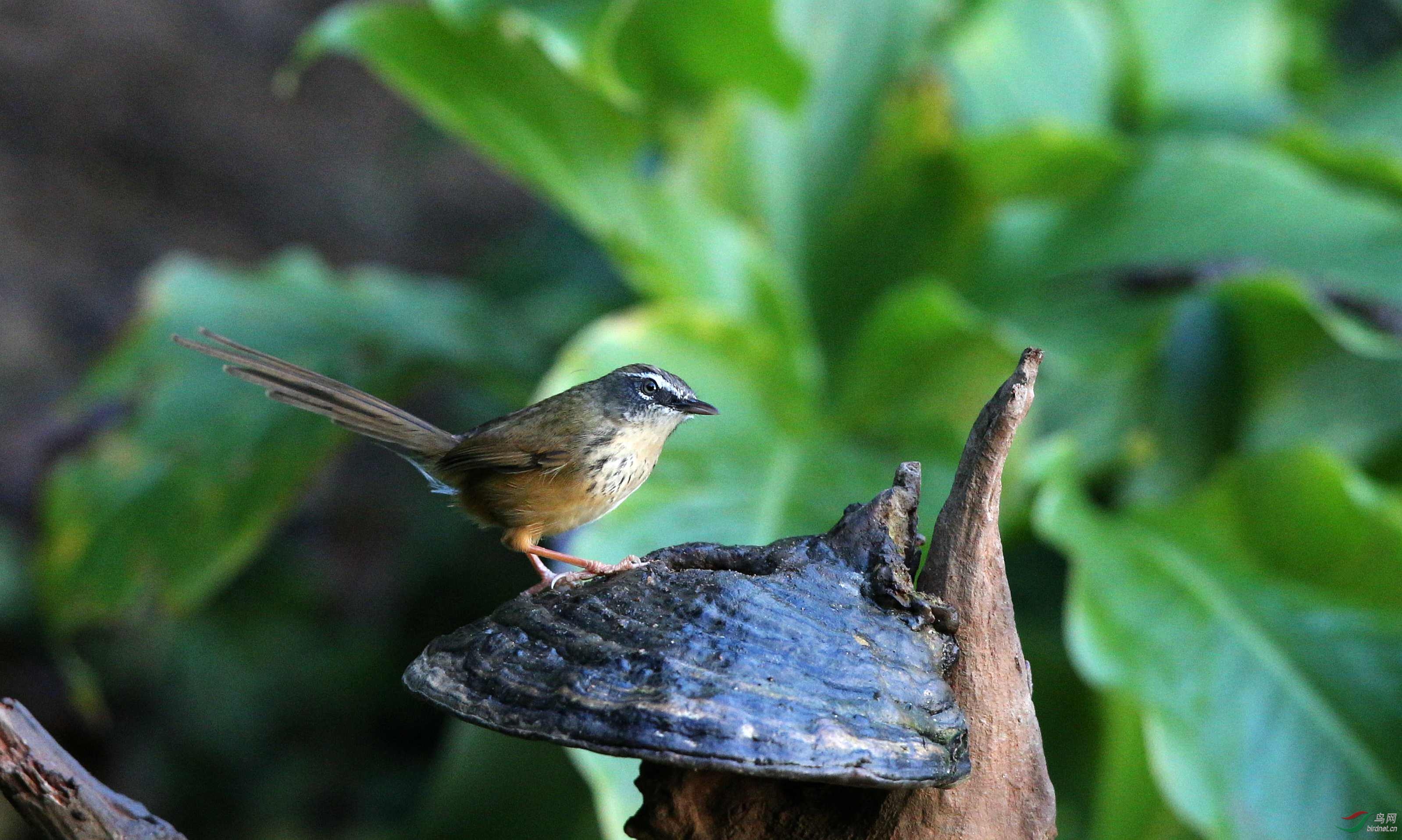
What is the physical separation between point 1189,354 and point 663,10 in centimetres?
179

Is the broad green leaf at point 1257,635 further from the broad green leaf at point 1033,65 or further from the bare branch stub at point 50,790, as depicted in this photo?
the bare branch stub at point 50,790

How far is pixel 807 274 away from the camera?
347 cm

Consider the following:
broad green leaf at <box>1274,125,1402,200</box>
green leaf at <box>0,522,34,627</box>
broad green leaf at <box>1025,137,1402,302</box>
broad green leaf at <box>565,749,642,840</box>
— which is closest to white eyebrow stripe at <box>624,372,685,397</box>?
broad green leaf at <box>565,749,642,840</box>

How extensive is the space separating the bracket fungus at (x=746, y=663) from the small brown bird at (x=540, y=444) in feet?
0.41

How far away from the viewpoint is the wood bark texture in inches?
33.7

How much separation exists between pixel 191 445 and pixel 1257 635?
2.45 m

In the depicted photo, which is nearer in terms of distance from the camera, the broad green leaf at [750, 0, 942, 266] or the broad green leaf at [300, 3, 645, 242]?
the broad green leaf at [300, 3, 645, 242]

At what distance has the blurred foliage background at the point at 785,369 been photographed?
2240mm

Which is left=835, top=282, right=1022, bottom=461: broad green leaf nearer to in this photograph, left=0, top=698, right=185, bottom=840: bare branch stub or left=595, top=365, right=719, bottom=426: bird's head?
left=595, top=365, right=719, bottom=426: bird's head

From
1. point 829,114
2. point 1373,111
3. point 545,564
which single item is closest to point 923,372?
point 829,114

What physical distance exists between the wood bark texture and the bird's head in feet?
0.83

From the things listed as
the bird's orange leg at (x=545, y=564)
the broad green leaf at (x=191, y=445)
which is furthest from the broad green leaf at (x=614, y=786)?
the broad green leaf at (x=191, y=445)

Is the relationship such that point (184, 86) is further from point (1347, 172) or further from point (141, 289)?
point (1347, 172)

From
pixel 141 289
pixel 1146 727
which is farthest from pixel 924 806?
pixel 141 289
